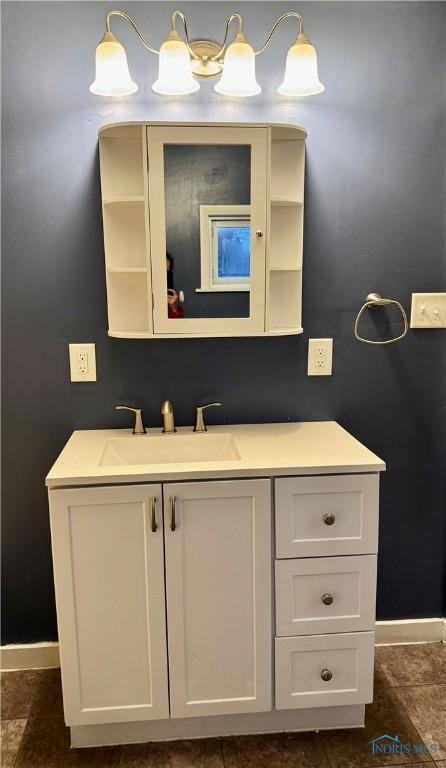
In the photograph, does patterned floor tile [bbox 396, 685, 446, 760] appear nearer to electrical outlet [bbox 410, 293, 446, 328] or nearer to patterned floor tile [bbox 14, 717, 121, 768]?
patterned floor tile [bbox 14, 717, 121, 768]

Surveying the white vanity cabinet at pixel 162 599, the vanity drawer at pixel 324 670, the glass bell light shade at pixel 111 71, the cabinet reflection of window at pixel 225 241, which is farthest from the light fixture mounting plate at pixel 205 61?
the vanity drawer at pixel 324 670

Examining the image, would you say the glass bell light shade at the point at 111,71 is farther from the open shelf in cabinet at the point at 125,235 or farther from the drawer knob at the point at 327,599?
the drawer knob at the point at 327,599

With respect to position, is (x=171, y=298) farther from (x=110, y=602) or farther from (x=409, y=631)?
(x=409, y=631)

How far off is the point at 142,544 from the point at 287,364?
2.58ft

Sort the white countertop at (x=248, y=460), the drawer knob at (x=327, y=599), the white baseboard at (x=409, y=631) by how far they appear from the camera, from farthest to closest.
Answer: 1. the white baseboard at (x=409, y=631)
2. the drawer knob at (x=327, y=599)
3. the white countertop at (x=248, y=460)

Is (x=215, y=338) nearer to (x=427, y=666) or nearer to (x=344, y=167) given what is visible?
(x=344, y=167)

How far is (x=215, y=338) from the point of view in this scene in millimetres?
1963

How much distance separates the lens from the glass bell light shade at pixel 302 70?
5.52 ft

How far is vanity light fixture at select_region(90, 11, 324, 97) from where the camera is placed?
165 centimetres

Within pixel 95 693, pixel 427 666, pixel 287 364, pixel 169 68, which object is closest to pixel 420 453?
pixel 287 364

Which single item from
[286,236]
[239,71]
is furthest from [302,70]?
[286,236]

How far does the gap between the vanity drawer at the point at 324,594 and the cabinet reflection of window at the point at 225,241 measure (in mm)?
860

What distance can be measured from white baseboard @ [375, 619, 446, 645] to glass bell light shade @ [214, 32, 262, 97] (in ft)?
6.09

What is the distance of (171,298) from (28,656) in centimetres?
132
